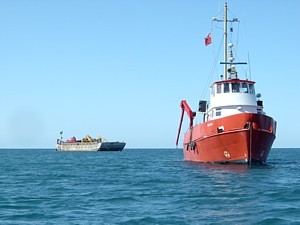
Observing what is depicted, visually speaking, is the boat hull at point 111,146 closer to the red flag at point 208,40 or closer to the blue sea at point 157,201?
the red flag at point 208,40

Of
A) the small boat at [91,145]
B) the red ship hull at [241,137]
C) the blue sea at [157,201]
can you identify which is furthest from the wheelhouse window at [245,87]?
the small boat at [91,145]

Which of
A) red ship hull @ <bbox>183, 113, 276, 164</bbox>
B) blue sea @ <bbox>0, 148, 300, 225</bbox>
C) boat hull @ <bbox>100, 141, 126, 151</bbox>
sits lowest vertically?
blue sea @ <bbox>0, 148, 300, 225</bbox>

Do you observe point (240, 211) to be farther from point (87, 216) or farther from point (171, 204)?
point (87, 216)

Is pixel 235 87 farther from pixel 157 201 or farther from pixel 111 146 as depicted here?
pixel 111 146

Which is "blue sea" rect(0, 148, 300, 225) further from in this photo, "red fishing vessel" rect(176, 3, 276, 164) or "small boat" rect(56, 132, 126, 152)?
"small boat" rect(56, 132, 126, 152)

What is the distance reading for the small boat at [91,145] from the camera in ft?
436

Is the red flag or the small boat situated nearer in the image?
the red flag

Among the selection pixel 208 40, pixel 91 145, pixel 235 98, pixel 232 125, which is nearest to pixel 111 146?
pixel 91 145

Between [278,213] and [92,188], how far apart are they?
10608 millimetres

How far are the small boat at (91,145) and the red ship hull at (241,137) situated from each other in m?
97.6

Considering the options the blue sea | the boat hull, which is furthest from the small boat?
the blue sea

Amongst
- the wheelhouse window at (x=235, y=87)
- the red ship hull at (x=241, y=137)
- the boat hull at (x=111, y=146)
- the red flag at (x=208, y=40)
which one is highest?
the red flag at (x=208, y=40)

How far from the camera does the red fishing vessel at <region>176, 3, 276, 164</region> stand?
108ft

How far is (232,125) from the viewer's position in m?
33.2
